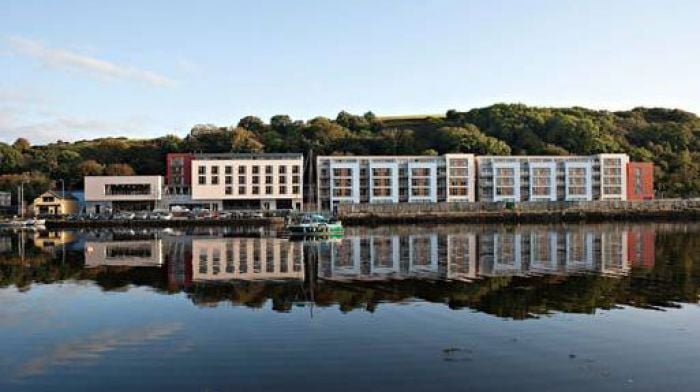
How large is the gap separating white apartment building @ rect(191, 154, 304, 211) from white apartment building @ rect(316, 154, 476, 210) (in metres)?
4.06

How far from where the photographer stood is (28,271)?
34906 mm

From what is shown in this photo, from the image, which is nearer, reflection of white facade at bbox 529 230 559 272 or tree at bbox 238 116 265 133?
reflection of white facade at bbox 529 230 559 272

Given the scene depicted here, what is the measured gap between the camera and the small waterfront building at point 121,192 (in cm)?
9112

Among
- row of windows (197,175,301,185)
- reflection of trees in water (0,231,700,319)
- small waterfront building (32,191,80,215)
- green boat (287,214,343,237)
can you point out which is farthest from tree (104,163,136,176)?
reflection of trees in water (0,231,700,319)

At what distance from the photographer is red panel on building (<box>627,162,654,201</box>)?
98.4 m

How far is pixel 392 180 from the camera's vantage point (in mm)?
93625

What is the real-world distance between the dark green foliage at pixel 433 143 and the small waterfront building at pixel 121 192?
44.7 feet

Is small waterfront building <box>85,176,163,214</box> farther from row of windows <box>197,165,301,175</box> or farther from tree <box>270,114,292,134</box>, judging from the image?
tree <box>270,114,292,134</box>

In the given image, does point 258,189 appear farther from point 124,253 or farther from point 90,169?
point 124,253

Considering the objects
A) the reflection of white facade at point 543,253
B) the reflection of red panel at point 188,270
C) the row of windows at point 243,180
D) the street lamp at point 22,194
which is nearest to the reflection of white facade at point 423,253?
the reflection of white facade at point 543,253

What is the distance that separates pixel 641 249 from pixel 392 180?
176ft

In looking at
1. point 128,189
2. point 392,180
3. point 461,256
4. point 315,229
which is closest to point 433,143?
point 392,180

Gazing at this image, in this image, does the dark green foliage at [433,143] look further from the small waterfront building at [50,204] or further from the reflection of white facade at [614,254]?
the reflection of white facade at [614,254]

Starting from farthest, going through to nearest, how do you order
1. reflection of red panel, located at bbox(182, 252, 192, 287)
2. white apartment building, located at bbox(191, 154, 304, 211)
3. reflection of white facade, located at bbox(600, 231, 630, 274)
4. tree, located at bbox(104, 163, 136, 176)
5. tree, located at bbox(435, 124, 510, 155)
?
1. tree, located at bbox(435, 124, 510, 155)
2. tree, located at bbox(104, 163, 136, 176)
3. white apartment building, located at bbox(191, 154, 304, 211)
4. reflection of white facade, located at bbox(600, 231, 630, 274)
5. reflection of red panel, located at bbox(182, 252, 192, 287)
